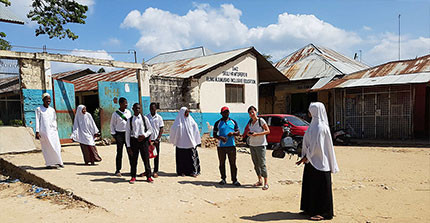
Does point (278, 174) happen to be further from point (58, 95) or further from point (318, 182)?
point (58, 95)

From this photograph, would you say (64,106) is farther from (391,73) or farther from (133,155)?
(391,73)

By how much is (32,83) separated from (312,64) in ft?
49.8

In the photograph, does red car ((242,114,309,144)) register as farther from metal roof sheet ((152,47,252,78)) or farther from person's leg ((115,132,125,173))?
person's leg ((115,132,125,173))

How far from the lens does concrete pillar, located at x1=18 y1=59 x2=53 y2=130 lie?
9141 mm

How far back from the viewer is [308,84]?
18391 mm

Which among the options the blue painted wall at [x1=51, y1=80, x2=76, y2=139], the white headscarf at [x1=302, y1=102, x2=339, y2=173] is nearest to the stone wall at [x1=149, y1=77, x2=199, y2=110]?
the blue painted wall at [x1=51, y1=80, x2=76, y2=139]

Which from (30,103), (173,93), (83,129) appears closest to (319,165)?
(83,129)

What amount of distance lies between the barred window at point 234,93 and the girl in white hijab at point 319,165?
34.1 ft

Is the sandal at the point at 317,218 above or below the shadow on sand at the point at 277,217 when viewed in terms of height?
above

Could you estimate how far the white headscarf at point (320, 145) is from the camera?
4461mm

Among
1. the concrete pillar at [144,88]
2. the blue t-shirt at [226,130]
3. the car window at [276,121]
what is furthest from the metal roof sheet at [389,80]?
the blue t-shirt at [226,130]

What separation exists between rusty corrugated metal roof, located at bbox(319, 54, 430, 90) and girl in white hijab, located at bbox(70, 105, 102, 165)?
11.3m

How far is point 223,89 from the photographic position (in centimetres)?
1467

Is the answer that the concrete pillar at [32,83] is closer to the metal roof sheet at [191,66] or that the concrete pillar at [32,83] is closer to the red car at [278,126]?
the metal roof sheet at [191,66]
